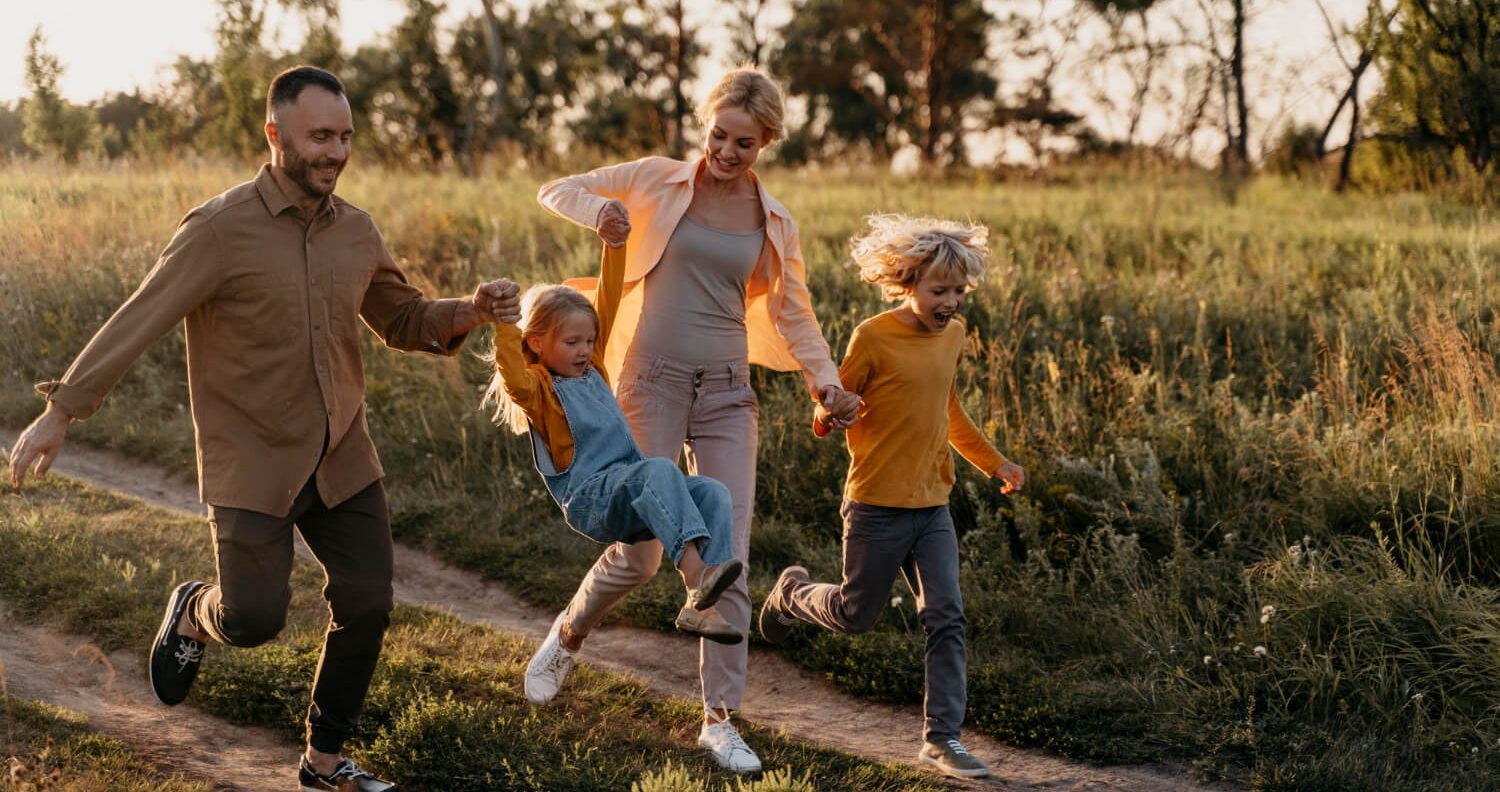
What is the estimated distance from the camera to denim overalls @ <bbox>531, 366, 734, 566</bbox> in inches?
180

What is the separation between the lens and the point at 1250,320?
32.6 feet

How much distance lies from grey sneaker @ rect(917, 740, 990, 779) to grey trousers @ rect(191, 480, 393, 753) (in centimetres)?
214

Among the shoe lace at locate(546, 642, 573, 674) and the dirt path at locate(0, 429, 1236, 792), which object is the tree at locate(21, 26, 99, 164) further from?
the shoe lace at locate(546, 642, 573, 674)

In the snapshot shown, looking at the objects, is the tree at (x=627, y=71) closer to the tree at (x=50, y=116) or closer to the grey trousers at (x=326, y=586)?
the tree at (x=50, y=116)

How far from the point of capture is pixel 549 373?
4945 millimetres

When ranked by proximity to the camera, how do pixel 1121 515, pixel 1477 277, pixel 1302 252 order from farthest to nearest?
pixel 1302 252, pixel 1477 277, pixel 1121 515

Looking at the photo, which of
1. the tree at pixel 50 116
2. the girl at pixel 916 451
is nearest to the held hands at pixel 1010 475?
the girl at pixel 916 451

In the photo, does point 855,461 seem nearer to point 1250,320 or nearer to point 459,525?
point 459,525

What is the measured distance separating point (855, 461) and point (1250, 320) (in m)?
5.45

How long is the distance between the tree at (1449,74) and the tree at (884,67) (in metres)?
16.3

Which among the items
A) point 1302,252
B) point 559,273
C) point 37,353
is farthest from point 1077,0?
point 37,353

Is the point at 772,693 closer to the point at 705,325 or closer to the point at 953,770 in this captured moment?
the point at 953,770

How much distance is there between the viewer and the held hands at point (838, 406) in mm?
5172

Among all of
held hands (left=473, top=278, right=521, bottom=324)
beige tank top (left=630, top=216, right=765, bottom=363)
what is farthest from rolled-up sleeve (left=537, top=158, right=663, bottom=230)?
held hands (left=473, top=278, right=521, bottom=324)
